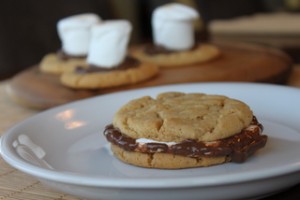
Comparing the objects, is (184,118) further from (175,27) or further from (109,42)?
(175,27)

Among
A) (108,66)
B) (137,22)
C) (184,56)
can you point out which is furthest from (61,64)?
(137,22)

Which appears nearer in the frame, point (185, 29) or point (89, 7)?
point (185, 29)

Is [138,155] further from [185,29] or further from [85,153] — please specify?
[185,29]

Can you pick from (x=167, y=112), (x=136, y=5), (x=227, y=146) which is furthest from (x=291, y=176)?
(x=136, y=5)

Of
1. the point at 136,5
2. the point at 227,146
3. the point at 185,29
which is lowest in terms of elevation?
the point at 136,5

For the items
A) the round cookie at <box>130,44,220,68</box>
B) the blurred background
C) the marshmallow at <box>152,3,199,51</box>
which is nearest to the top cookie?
the round cookie at <box>130,44,220,68</box>

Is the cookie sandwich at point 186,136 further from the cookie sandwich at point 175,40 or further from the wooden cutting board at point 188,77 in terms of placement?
the cookie sandwich at point 175,40
